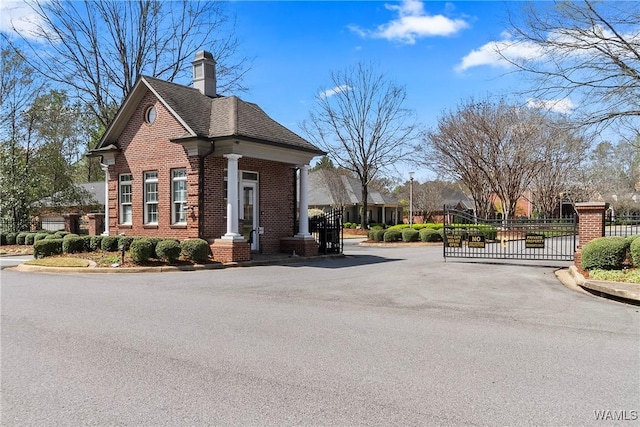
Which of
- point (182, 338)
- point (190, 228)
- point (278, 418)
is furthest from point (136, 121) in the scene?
point (278, 418)

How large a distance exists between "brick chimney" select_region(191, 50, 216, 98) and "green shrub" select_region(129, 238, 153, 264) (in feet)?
25.7

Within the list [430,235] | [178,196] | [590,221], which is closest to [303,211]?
[178,196]

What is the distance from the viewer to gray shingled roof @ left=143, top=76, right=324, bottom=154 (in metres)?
16.6

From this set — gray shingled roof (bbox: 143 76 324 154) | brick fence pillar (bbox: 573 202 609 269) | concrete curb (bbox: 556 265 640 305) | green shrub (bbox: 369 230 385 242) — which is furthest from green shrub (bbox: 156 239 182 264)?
green shrub (bbox: 369 230 385 242)

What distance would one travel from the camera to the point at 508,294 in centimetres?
1016

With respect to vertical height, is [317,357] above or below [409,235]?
below

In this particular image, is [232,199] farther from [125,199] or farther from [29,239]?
[29,239]

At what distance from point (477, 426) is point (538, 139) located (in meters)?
28.2

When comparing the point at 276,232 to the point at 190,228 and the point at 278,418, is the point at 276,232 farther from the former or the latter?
the point at 278,418

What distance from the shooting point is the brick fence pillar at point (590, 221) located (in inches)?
523

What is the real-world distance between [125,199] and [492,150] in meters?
21.8

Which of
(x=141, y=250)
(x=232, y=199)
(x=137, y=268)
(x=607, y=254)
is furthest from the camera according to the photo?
(x=232, y=199)

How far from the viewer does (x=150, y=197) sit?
59.7 feet

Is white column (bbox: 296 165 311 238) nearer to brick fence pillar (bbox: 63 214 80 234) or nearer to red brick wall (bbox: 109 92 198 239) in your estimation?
red brick wall (bbox: 109 92 198 239)
